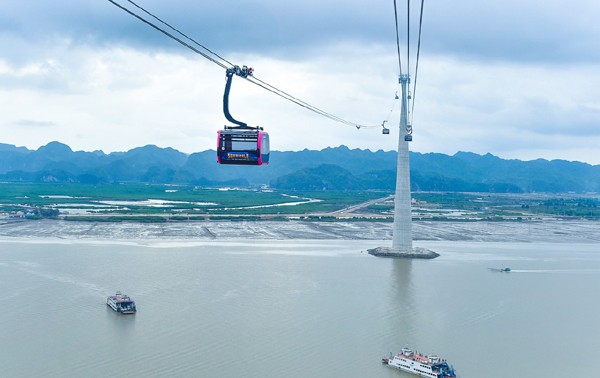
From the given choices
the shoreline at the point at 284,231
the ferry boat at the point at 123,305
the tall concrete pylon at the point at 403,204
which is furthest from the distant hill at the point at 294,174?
the ferry boat at the point at 123,305

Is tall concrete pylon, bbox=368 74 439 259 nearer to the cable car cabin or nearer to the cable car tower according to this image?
the cable car tower

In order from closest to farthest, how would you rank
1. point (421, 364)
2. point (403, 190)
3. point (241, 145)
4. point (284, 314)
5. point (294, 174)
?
1. point (241, 145)
2. point (421, 364)
3. point (284, 314)
4. point (403, 190)
5. point (294, 174)

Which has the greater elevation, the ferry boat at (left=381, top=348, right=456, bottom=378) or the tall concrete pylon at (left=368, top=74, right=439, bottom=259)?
the tall concrete pylon at (left=368, top=74, right=439, bottom=259)

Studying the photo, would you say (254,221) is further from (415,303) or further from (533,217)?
(415,303)

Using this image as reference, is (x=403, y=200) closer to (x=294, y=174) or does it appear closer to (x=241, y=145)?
(x=241, y=145)

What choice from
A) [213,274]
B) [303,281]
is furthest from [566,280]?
[213,274]

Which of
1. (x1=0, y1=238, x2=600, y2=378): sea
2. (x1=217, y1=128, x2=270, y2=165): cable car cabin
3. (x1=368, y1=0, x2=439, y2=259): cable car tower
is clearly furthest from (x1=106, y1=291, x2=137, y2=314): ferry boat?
(x1=368, y1=0, x2=439, y2=259): cable car tower

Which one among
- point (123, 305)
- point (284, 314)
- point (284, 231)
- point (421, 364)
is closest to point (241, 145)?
point (421, 364)
